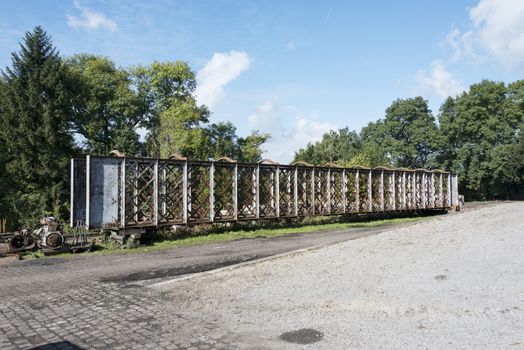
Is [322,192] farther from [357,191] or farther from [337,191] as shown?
[357,191]

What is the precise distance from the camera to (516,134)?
56.1 meters

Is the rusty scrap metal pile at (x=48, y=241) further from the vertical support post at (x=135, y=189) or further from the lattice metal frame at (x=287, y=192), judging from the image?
the lattice metal frame at (x=287, y=192)

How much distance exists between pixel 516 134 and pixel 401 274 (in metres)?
56.5

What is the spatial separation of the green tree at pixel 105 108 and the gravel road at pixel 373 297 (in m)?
31.7

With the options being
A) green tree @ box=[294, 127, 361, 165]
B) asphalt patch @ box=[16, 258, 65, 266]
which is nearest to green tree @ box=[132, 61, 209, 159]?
green tree @ box=[294, 127, 361, 165]

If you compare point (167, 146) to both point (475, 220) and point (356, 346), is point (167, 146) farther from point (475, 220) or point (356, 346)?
point (356, 346)

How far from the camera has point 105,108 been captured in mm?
41125

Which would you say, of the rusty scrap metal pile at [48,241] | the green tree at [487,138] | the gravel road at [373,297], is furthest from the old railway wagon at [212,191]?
the green tree at [487,138]

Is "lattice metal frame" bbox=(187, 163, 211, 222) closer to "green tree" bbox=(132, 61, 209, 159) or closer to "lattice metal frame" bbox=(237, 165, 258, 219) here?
"lattice metal frame" bbox=(237, 165, 258, 219)

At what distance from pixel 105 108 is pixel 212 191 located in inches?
1053

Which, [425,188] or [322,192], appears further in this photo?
[425,188]

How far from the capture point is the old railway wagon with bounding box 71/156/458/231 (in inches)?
623

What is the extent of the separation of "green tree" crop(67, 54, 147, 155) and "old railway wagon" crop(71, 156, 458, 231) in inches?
856

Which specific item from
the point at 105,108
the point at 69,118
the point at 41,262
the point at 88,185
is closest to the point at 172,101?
the point at 105,108
